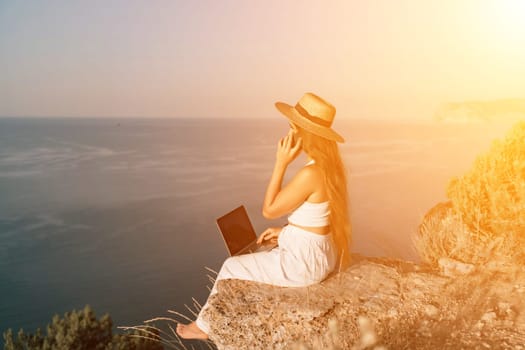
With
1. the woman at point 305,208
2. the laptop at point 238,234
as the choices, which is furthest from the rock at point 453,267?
the laptop at point 238,234

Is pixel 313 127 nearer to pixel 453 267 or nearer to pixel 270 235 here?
pixel 270 235

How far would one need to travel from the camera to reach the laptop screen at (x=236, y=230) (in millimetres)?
3588

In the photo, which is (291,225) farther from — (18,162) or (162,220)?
(18,162)

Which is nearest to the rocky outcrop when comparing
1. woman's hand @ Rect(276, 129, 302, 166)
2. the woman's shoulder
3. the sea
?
the woman's shoulder

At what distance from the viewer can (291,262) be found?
3.27 meters

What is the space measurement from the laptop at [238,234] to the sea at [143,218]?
6.35 feet

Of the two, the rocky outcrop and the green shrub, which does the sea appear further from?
the green shrub

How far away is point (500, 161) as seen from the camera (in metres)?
5.42

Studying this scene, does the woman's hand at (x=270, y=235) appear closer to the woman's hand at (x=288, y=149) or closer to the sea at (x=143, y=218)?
the woman's hand at (x=288, y=149)

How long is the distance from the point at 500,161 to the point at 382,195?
7099cm

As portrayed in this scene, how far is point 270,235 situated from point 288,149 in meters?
0.93

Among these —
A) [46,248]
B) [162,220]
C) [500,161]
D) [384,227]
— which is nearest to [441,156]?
[384,227]

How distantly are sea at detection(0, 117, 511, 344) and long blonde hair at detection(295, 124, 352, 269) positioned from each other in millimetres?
1827

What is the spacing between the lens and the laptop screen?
3588mm
